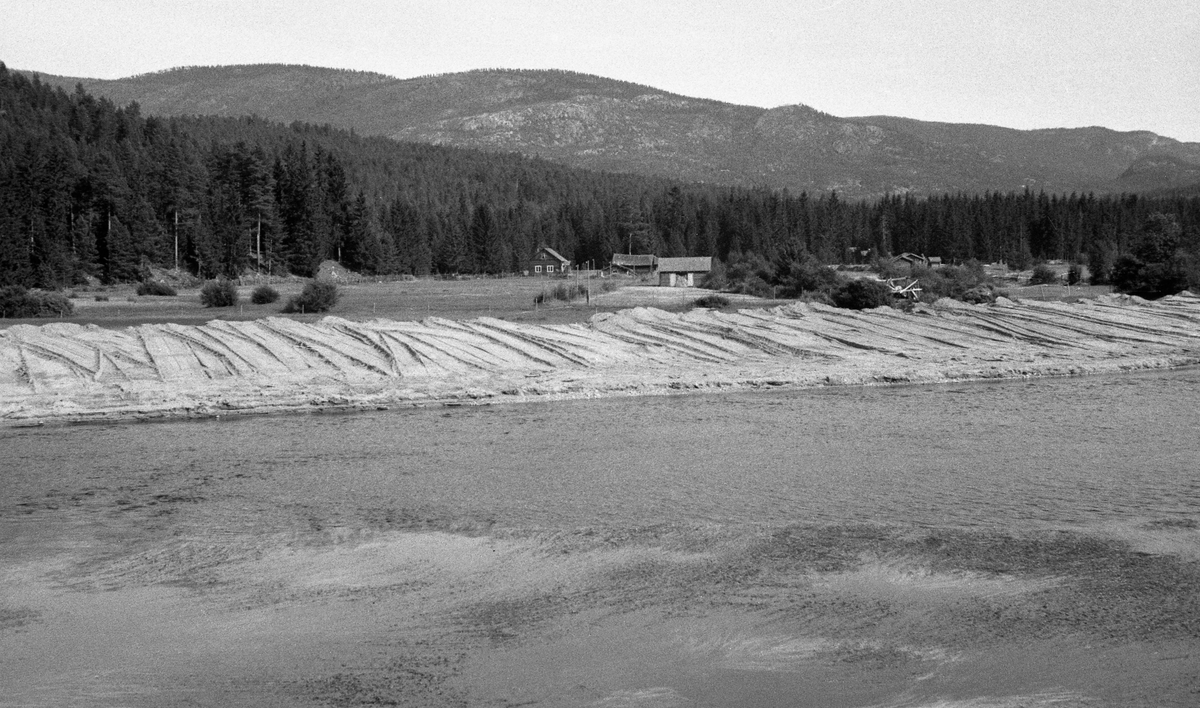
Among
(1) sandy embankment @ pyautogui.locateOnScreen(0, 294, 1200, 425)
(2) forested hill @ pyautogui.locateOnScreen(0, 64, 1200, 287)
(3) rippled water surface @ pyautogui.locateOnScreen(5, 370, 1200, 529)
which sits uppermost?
(2) forested hill @ pyautogui.locateOnScreen(0, 64, 1200, 287)

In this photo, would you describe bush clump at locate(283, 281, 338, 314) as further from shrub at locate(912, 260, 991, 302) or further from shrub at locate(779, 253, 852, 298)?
shrub at locate(912, 260, 991, 302)

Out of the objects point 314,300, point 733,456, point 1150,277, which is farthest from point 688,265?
point 733,456

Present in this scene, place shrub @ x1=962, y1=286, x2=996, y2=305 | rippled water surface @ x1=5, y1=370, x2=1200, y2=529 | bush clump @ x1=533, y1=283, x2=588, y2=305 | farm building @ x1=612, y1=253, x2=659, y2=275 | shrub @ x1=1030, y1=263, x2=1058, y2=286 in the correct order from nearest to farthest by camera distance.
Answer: rippled water surface @ x1=5, y1=370, x2=1200, y2=529
shrub @ x1=962, y1=286, x2=996, y2=305
bush clump @ x1=533, y1=283, x2=588, y2=305
shrub @ x1=1030, y1=263, x2=1058, y2=286
farm building @ x1=612, y1=253, x2=659, y2=275

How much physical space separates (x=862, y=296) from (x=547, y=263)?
10160 centimetres

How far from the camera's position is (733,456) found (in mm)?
20578

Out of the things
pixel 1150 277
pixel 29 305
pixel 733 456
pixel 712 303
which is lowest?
pixel 733 456

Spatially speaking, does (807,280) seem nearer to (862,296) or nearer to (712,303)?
(712,303)

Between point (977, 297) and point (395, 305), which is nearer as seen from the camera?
point (977, 297)

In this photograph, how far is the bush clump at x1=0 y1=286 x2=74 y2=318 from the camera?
182 ft

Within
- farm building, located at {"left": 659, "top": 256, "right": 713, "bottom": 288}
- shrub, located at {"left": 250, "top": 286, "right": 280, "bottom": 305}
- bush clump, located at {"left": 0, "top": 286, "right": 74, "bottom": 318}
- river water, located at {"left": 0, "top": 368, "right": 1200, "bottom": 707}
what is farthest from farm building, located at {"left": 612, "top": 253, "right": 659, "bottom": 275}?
river water, located at {"left": 0, "top": 368, "right": 1200, "bottom": 707}

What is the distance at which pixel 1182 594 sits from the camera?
11.2 meters

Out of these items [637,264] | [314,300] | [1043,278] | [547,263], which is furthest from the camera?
[547,263]

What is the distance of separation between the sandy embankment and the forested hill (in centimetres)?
3266

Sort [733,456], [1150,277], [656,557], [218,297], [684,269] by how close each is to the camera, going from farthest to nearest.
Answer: [684,269] < [1150,277] < [218,297] < [733,456] < [656,557]
